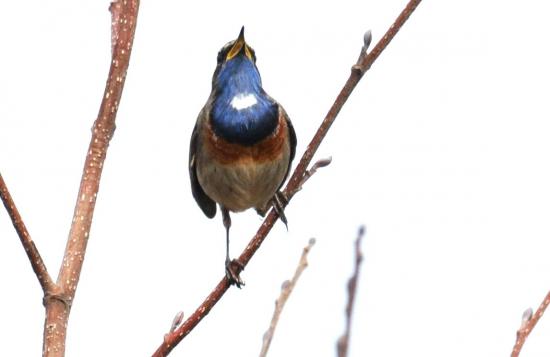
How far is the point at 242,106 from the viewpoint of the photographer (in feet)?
22.8

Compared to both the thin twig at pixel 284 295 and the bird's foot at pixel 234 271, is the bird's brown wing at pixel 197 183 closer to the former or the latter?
the bird's foot at pixel 234 271

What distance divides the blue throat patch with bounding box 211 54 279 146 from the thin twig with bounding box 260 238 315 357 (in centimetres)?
439

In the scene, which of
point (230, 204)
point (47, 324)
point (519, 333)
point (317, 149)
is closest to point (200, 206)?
point (230, 204)

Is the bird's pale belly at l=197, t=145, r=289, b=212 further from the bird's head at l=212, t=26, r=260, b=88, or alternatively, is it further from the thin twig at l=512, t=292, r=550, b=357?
the thin twig at l=512, t=292, r=550, b=357

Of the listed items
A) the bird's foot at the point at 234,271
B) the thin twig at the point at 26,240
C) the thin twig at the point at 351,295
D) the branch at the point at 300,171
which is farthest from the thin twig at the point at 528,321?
the bird's foot at the point at 234,271

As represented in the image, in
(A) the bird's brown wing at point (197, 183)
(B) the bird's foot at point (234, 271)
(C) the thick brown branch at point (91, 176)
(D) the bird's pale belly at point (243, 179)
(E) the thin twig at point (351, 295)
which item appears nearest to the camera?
(E) the thin twig at point (351, 295)

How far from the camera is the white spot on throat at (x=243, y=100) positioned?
6957 millimetres

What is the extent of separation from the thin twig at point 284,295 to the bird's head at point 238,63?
4589mm

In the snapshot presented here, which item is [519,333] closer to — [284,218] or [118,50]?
[118,50]

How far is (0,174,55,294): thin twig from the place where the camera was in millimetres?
3266

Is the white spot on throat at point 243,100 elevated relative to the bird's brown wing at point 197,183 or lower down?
elevated

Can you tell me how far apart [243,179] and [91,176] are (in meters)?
3.23

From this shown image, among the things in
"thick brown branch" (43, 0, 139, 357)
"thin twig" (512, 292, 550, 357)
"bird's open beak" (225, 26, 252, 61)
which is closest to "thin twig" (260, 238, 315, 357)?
"thin twig" (512, 292, 550, 357)

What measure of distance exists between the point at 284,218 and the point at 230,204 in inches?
34.6
